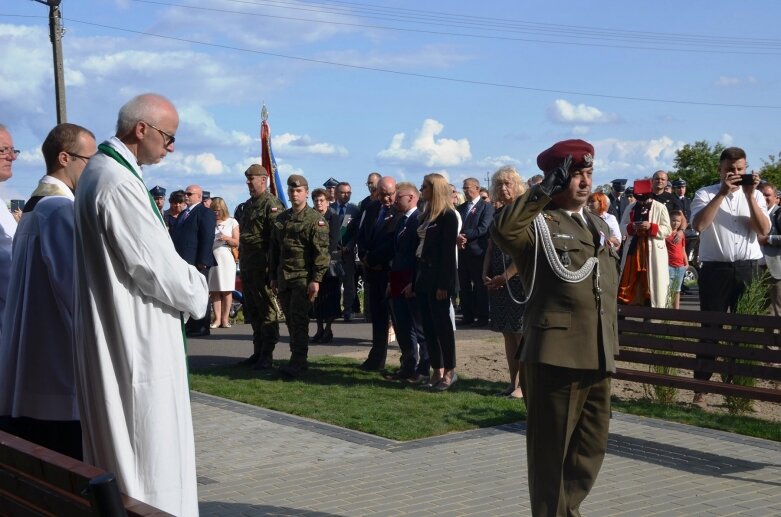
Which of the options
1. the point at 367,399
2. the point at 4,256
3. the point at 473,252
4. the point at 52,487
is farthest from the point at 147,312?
the point at 473,252

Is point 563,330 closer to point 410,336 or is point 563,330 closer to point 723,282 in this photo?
point 723,282

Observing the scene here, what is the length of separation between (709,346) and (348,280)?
9723 mm

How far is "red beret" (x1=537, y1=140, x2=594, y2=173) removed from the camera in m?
Answer: 5.37

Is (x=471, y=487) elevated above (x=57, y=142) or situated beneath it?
situated beneath

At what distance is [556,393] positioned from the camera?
545 centimetres

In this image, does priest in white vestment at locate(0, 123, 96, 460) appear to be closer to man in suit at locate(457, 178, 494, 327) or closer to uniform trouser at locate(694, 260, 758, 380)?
uniform trouser at locate(694, 260, 758, 380)

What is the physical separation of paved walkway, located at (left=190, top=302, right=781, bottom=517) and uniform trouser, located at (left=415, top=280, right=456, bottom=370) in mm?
1885

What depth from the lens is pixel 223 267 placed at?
1797cm

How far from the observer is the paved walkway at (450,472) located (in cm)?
667

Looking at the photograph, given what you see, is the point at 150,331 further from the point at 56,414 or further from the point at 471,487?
the point at 471,487

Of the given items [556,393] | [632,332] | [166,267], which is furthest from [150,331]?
[632,332]

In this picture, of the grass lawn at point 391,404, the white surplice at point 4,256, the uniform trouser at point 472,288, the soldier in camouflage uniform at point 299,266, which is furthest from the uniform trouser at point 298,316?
the white surplice at point 4,256

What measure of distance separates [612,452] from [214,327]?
1131cm

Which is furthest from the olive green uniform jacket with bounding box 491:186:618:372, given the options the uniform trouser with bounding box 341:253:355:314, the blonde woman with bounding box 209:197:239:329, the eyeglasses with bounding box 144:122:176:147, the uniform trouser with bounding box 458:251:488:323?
the blonde woman with bounding box 209:197:239:329
